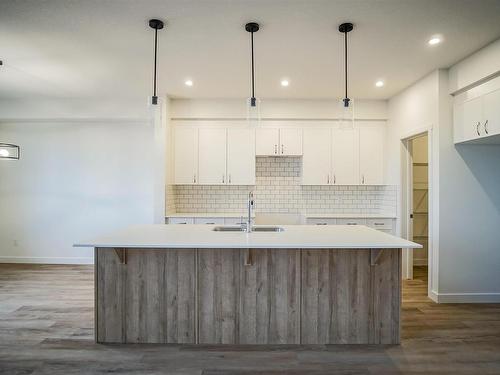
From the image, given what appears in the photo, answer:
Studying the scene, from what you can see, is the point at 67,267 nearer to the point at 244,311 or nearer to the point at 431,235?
the point at 244,311

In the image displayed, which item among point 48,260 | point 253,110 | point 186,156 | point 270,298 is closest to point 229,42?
point 253,110

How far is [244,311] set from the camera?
261cm

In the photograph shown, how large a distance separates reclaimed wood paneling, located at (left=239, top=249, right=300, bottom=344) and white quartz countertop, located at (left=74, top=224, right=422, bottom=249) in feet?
0.68

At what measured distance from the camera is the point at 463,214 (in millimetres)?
3543

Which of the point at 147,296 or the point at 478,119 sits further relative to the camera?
the point at 478,119

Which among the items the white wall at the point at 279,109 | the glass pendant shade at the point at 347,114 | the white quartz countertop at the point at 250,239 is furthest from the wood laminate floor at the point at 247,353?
A: the white wall at the point at 279,109

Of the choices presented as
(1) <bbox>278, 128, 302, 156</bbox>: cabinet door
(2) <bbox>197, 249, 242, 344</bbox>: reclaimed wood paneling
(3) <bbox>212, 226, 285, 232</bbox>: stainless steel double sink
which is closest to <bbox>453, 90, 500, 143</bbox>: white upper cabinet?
(1) <bbox>278, 128, 302, 156</bbox>: cabinet door

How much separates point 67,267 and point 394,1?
5540 millimetres

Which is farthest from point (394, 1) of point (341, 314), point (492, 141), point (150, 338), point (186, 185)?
point (186, 185)

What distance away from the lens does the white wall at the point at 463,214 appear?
3535mm

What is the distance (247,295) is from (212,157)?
271 cm

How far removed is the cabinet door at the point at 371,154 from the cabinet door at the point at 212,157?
2190 millimetres

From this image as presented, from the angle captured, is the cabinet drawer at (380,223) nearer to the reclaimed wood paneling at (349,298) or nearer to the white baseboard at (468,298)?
the white baseboard at (468,298)

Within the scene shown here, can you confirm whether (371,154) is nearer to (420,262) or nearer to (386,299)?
(420,262)
